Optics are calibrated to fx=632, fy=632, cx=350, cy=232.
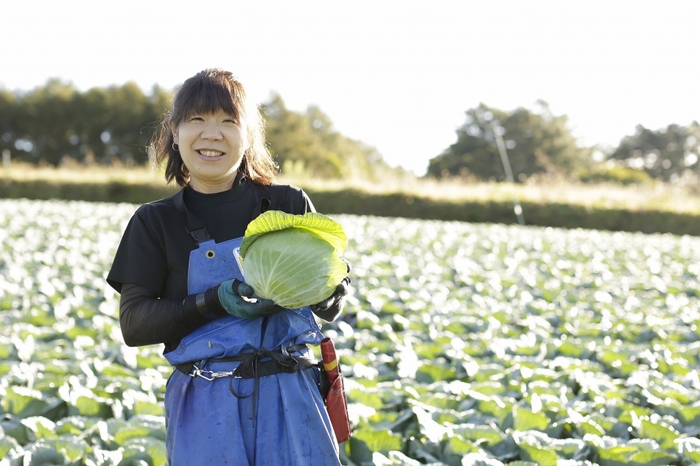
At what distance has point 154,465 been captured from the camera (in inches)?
102

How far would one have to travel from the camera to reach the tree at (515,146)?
146 feet

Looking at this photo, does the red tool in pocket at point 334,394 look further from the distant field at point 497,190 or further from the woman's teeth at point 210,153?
the distant field at point 497,190

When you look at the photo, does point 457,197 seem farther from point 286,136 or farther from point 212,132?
point 286,136

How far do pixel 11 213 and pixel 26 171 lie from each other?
1471cm

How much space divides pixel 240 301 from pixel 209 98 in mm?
597

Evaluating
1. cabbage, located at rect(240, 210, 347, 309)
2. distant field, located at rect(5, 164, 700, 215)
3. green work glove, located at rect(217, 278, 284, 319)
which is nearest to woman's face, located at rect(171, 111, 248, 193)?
cabbage, located at rect(240, 210, 347, 309)

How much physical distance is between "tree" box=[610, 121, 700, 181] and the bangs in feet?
174

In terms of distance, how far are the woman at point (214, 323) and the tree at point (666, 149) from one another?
52946 millimetres

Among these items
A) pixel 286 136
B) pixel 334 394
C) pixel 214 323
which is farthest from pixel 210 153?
pixel 286 136

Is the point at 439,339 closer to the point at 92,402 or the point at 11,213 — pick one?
the point at 92,402

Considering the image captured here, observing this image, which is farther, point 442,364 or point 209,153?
point 442,364

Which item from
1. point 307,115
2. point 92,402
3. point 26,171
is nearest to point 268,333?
point 92,402

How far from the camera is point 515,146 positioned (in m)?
48.2

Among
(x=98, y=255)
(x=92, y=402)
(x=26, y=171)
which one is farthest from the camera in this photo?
(x=26, y=171)
